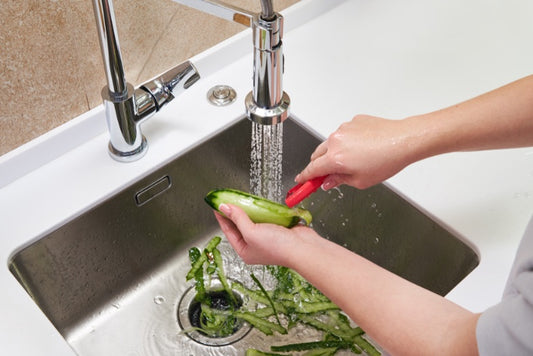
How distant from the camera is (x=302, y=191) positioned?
29.6 inches

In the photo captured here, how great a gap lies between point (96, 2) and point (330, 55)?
0.52 m

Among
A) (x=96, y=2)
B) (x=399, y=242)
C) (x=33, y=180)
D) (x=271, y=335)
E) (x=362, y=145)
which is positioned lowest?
(x=271, y=335)

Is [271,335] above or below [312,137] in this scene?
below

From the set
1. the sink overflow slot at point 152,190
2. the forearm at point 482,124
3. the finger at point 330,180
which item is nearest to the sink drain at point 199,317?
the sink overflow slot at point 152,190

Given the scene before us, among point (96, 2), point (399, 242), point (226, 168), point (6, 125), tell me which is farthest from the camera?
point (226, 168)

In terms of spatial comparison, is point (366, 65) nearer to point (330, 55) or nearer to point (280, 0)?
point (330, 55)

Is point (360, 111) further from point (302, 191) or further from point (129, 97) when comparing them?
point (129, 97)

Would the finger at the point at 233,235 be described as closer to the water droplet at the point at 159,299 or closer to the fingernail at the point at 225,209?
the fingernail at the point at 225,209

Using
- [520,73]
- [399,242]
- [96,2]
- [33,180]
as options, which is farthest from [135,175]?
[520,73]

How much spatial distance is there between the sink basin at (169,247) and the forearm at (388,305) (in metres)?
0.23

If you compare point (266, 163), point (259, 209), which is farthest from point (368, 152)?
point (266, 163)

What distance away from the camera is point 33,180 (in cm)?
86

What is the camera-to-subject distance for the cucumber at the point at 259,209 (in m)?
0.77

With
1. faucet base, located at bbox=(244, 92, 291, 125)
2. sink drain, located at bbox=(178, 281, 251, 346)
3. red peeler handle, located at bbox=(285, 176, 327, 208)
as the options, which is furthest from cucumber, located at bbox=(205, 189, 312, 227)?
sink drain, located at bbox=(178, 281, 251, 346)
